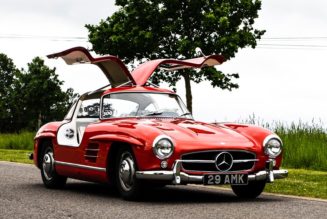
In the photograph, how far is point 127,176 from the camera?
884cm

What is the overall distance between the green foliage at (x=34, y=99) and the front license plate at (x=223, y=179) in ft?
221

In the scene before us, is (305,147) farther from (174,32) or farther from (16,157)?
(174,32)

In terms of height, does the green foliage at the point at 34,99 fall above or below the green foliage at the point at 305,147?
above

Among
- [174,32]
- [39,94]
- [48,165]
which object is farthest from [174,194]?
[39,94]

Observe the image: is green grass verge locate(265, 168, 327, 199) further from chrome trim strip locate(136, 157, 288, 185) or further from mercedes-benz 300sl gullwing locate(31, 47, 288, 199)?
chrome trim strip locate(136, 157, 288, 185)

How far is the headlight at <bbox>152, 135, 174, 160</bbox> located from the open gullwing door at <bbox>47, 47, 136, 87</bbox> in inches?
84.3

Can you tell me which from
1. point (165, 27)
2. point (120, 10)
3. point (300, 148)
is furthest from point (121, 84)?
point (120, 10)

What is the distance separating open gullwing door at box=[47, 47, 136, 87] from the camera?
10016 mm

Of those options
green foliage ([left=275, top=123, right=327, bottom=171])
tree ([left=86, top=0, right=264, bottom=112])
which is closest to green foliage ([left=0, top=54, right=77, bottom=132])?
tree ([left=86, top=0, right=264, bottom=112])

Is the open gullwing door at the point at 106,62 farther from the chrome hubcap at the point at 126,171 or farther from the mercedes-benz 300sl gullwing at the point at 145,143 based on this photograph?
the chrome hubcap at the point at 126,171

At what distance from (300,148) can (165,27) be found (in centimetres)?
2488

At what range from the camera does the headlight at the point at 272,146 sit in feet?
29.7

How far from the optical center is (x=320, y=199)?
940 cm

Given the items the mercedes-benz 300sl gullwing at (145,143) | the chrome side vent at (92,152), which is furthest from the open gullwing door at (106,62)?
the chrome side vent at (92,152)
